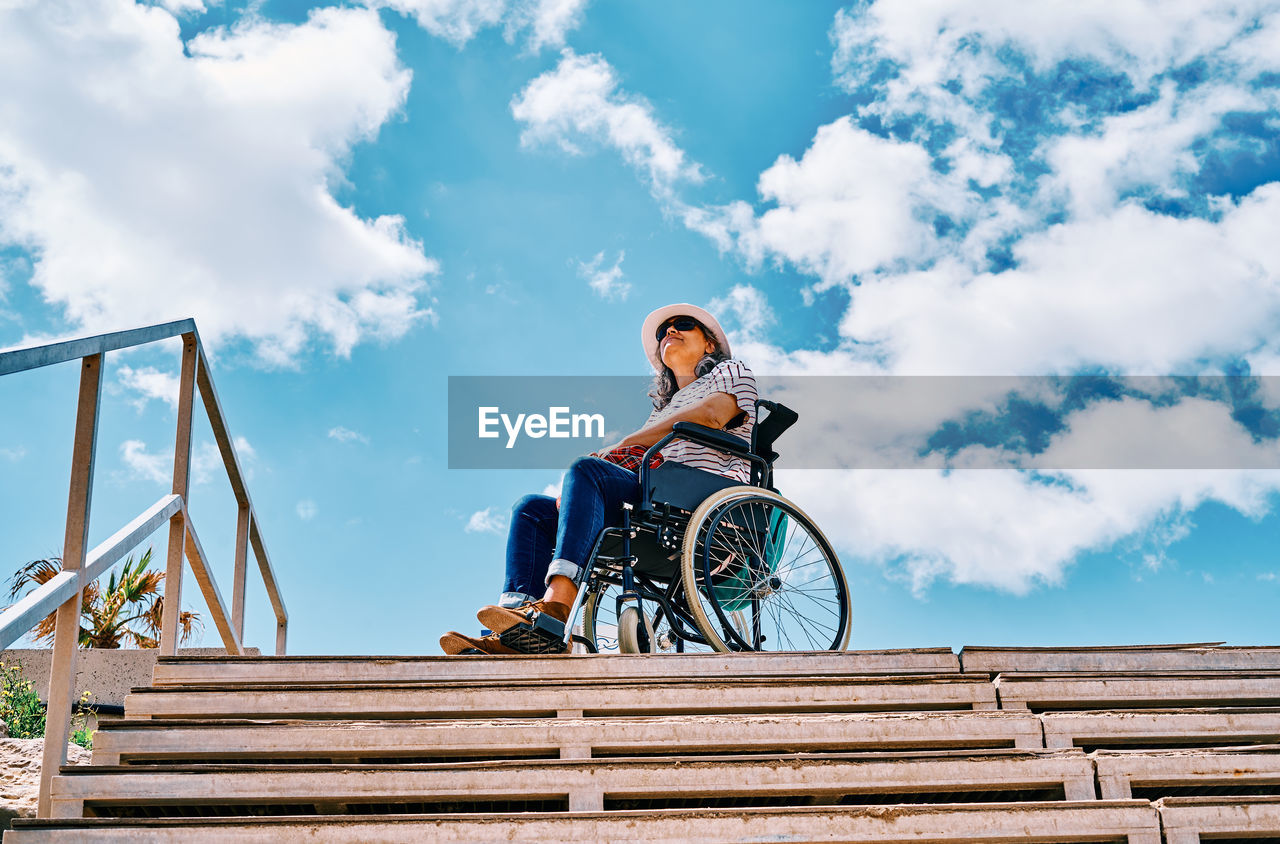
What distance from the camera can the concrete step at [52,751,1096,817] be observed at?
5.96 feet

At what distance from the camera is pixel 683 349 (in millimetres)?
4164

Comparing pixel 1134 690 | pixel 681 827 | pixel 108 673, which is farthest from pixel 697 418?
pixel 108 673

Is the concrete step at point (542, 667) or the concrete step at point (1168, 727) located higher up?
the concrete step at point (542, 667)

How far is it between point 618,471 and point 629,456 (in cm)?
19

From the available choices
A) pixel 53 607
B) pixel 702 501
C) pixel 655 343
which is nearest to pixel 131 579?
pixel 655 343

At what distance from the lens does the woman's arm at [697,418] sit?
11.8 ft

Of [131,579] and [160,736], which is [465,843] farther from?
[131,579]

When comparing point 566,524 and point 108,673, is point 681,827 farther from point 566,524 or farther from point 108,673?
point 108,673

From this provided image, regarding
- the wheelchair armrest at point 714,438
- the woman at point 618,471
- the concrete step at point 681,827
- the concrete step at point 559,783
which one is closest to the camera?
the concrete step at point 681,827

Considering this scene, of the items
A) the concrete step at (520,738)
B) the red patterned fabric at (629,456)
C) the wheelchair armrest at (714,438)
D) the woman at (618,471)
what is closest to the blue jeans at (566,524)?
the woman at (618,471)

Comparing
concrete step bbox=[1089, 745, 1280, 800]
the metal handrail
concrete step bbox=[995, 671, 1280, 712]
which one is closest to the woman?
the metal handrail

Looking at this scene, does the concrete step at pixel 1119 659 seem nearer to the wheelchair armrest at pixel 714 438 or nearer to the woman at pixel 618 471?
the woman at pixel 618 471

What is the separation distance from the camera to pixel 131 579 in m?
7.89

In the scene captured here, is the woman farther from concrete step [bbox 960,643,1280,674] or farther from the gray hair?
concrete step [bbox 960,643,1280,674]
